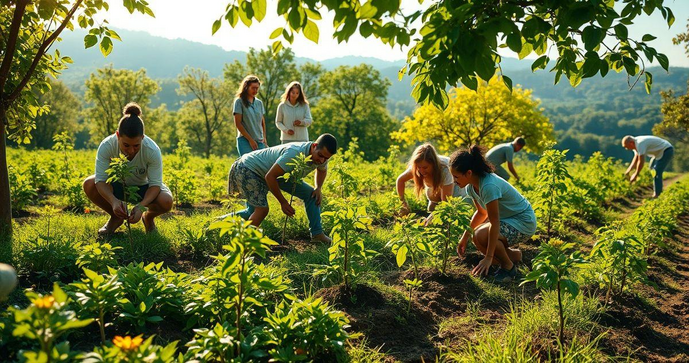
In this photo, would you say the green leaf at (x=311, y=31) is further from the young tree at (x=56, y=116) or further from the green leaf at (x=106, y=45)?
the young tree at (x=56, y=116)

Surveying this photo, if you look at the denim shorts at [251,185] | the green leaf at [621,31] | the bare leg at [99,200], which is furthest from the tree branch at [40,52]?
the green leaf at [621,31]

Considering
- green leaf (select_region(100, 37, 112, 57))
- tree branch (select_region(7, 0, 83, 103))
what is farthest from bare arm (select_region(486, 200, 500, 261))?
tree branch (select_region(7, 0, 83, 103))

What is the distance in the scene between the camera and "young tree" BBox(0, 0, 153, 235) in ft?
12.6

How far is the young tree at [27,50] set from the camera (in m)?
3.84

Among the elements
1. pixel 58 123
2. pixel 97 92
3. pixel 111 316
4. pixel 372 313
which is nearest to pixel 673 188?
pixel 372 313

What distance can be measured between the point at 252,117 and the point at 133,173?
197 centimetres

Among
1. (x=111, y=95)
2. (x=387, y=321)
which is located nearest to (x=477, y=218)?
(x=387, y=321)

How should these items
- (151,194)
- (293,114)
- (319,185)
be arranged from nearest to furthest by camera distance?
(151,194), (319,185), (293,114)

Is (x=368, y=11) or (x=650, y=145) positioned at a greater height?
(x=368, y=11)

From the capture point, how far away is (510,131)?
17781 mm

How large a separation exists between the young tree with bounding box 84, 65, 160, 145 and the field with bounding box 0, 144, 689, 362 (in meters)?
37.8

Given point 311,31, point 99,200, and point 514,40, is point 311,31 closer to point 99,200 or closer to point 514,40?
point 514,40

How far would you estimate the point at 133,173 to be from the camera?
479cm

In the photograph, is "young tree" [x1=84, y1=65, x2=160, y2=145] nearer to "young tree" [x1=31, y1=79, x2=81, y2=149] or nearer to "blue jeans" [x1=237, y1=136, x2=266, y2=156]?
"young tree" [x1=31, y1=79, x2=81, y2=149]
